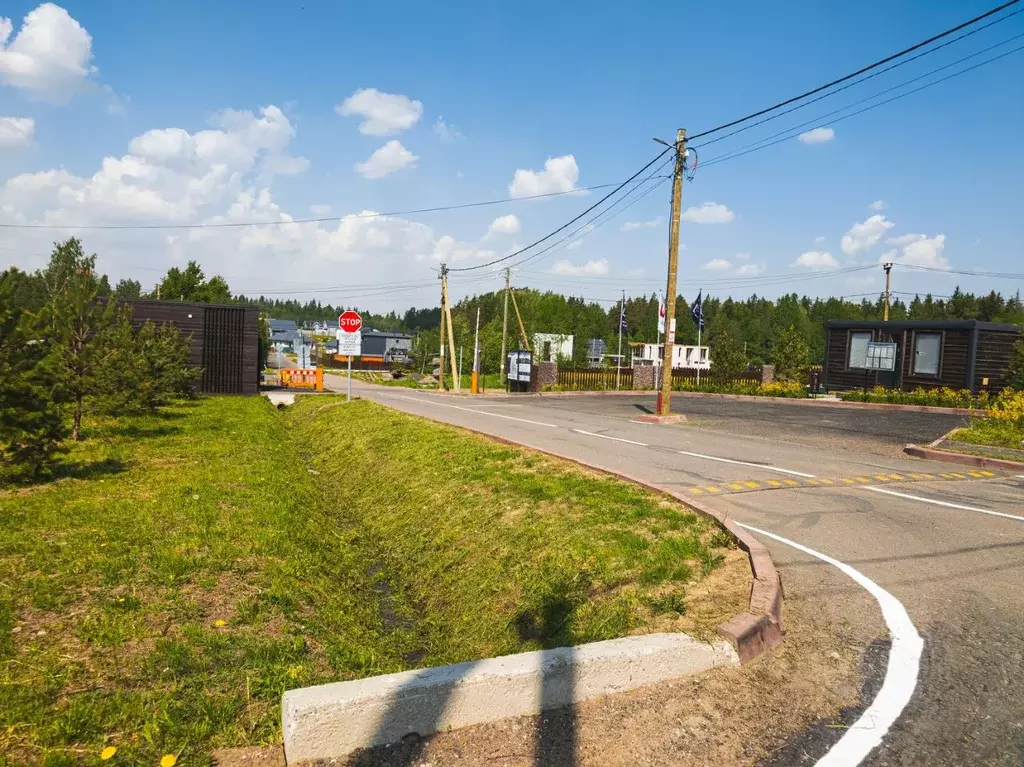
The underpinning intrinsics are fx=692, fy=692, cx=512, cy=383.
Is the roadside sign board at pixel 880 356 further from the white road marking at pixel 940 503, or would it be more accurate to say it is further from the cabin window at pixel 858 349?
the white road marking at pixel 940 503

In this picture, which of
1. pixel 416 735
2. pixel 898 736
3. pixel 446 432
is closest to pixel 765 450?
pixel 446 432

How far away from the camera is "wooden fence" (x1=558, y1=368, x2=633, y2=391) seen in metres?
38.1

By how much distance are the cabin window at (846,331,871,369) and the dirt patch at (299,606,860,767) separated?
34354 millimetres

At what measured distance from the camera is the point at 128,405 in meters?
13.5

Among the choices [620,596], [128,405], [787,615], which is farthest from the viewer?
[128,405]

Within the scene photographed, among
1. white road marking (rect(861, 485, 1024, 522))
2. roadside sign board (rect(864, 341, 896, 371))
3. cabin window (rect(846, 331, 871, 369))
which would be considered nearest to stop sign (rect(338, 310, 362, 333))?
white road marking (rect(861, 485, 1024, 522))

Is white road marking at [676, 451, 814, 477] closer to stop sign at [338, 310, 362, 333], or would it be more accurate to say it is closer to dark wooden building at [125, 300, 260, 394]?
stop sign at [338, 310, 362, 333]

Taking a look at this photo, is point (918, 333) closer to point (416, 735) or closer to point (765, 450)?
point (765, 450)

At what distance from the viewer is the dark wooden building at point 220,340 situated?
24.9m

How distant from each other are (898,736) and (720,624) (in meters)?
1.22

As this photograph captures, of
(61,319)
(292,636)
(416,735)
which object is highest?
(61,319)

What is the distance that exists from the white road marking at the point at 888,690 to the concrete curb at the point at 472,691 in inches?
31.5

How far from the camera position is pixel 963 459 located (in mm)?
→ 12828

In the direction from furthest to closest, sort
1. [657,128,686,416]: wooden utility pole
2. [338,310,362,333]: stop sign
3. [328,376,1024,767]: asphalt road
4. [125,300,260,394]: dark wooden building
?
[125,300,260,394]: dark wooden building, [338,310,362,333]: stop sign, [657,128,686,416]: wooden utility pole, [328,376,1024,767]: asphalt road
